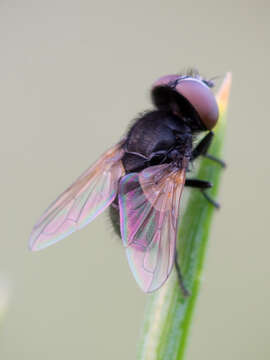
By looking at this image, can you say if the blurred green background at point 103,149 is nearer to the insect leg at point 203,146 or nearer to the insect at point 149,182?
the insect at point 149,182

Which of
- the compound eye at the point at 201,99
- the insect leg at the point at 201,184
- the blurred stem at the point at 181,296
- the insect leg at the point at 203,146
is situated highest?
the compound eye at the point at 201,99

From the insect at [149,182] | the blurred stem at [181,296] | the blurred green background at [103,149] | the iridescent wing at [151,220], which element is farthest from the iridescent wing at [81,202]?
the blurred green background at [103,149]

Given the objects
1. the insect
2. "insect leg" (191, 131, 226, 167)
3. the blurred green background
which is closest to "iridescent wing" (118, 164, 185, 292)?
the insect

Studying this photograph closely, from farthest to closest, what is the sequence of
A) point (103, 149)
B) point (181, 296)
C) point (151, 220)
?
1. point (103, 149)
2. point (151, 220)
3. point (181, 296)

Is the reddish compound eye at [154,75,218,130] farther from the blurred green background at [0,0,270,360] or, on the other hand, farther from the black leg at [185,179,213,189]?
the blurred green background at [0,0,270,360]

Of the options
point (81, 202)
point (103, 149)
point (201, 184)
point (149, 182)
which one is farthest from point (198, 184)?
point (103, 149)

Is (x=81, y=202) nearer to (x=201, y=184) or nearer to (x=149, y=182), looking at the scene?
(x=149, y=182)
